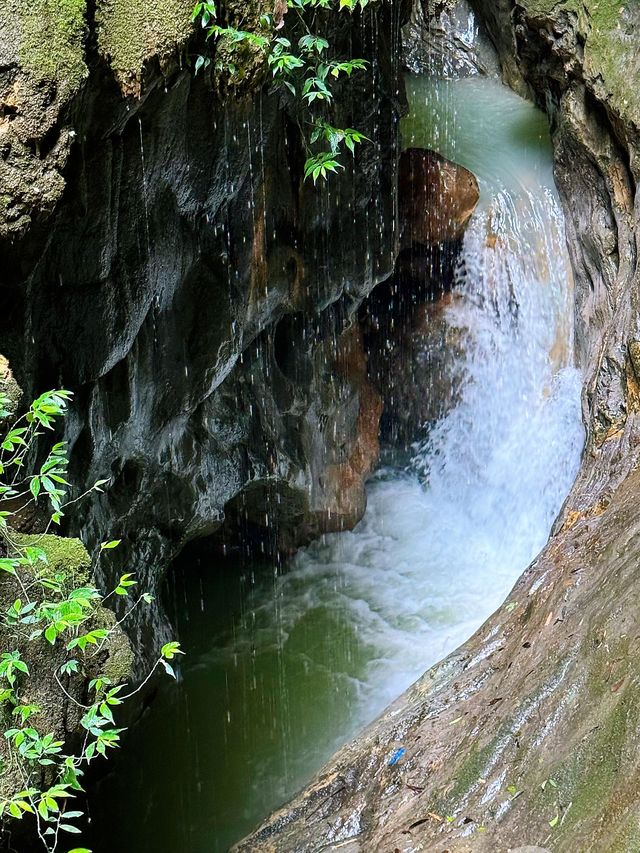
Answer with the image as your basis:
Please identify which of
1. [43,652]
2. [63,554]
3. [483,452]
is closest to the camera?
[43,652]

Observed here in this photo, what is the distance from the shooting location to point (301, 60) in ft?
14.9

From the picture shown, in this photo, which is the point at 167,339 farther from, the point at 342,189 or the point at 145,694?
the point at 145,694

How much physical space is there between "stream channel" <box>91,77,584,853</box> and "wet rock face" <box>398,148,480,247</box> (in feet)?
1.21

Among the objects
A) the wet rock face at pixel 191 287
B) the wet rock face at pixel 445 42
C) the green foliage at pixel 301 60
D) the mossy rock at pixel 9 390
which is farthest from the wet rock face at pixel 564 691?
the wet rock face at pixel 445 42

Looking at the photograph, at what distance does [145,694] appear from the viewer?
6430 mm

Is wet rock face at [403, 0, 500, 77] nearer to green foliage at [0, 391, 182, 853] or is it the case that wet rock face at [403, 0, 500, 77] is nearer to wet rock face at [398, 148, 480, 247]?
wet rock face at [398, 148, 480, 247]

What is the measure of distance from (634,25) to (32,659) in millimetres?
6293

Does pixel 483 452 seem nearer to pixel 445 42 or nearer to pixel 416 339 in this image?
pixel 416 339

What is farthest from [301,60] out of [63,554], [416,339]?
[416,339]

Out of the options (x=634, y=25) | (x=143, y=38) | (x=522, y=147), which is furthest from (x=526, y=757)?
(x=522, y=147)

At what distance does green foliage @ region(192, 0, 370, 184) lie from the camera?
4.12 m

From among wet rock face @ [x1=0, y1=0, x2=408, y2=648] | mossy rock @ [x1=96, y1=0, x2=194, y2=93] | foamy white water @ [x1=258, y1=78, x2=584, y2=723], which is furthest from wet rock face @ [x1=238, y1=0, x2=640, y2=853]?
mossy rock @ [x1=96, y1=0, x2=194, y2=93]

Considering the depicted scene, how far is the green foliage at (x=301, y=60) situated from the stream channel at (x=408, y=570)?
3967mm

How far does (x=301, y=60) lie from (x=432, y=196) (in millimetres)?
4240
